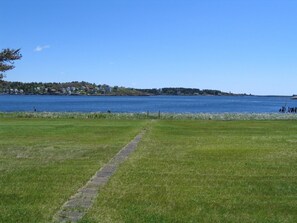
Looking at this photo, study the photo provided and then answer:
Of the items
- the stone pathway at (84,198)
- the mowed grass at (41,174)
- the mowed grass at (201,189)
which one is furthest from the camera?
the mowed grass at (41,174)

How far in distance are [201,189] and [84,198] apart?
3.24 metres

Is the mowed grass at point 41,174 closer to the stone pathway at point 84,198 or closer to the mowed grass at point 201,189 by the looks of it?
the stone pathway at point 84,198

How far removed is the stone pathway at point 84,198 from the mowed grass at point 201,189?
9.1 inches

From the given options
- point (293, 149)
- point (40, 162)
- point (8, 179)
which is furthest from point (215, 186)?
point (293, 149)

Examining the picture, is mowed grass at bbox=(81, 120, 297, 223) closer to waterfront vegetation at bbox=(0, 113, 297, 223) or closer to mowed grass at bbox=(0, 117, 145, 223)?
waterfront vegetation at bbox=(0, 113, 297, 223)

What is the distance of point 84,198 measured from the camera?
37.5ft

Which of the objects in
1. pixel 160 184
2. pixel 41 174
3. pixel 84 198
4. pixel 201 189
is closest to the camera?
pixel 84 198

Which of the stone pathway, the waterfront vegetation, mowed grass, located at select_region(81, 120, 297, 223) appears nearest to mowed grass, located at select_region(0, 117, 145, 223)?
the waterfront vegetation

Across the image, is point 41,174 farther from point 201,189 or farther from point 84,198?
point 201,189

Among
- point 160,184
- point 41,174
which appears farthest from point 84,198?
point 41,174

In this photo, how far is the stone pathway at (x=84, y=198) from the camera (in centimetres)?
959

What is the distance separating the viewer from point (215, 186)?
13305 millimetres

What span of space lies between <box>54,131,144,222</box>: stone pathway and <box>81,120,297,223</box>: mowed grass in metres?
0.23

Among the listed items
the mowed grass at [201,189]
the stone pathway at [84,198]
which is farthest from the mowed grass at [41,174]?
the mowed grass at [201,189]
